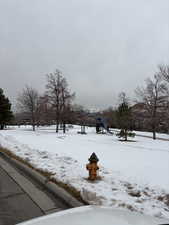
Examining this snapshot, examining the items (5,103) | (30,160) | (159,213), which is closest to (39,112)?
(5,103)

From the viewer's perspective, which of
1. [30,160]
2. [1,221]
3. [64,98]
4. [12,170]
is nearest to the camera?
[1,221]

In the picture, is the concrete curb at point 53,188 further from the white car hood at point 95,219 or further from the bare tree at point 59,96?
the bare tree at point 59,96

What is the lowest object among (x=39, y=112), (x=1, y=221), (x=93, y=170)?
(x=1, y=221)

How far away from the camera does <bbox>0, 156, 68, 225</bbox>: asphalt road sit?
3.68 meters

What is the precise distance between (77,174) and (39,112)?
37765mm

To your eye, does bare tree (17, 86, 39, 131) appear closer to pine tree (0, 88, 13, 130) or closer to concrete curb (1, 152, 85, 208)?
pine tree (0, 88, 13, 130)

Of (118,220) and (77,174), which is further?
(77,174)

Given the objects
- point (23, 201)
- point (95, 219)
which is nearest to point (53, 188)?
point (23, 201)

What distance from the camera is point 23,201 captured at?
4324 millimetres

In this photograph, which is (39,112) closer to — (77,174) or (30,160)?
(30,160)

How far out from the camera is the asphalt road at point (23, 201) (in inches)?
145

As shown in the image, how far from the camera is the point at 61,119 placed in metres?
34.2

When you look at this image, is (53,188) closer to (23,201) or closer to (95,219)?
(23,201)

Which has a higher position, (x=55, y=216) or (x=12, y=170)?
(x=55, y=216)
